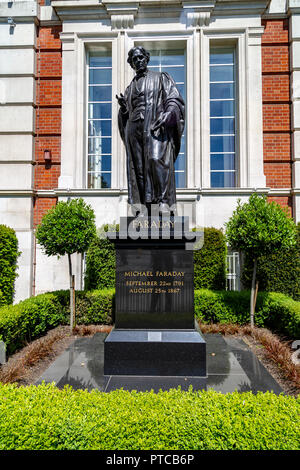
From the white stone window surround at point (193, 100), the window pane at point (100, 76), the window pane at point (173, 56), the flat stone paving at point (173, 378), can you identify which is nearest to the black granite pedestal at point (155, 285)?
the flat stone paving at point (173, 378)

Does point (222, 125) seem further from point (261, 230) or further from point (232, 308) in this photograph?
point (232, 308)

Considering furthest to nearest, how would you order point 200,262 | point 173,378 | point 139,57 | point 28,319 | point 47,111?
point 47,111 < point 200,262 < point 28,319 < point 139,57 < point 173,378

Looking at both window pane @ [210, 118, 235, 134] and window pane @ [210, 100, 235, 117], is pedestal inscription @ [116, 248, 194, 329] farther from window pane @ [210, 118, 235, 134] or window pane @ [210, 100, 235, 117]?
window pane @ [210, 100, 235, 117]

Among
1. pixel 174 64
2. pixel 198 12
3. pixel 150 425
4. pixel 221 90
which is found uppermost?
pixel 198 12

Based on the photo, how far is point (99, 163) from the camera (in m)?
10.9

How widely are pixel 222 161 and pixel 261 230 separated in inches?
175

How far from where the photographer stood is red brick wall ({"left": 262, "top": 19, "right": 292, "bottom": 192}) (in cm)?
1022

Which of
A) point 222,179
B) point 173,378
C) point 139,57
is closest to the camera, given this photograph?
point 173,378

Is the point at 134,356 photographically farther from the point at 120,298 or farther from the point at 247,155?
the point at 247,155

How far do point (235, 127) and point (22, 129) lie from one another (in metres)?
7.19

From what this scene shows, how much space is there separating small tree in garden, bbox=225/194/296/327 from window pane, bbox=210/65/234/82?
218 inches

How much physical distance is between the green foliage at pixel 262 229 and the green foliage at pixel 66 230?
3616 millimetres

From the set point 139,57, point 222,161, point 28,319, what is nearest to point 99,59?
point 222,161

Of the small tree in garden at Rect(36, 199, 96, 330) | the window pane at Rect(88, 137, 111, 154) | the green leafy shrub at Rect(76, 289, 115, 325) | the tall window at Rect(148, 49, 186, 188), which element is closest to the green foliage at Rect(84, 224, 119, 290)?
the green leafy shrub at Rect(76, 289, 115, 325)
